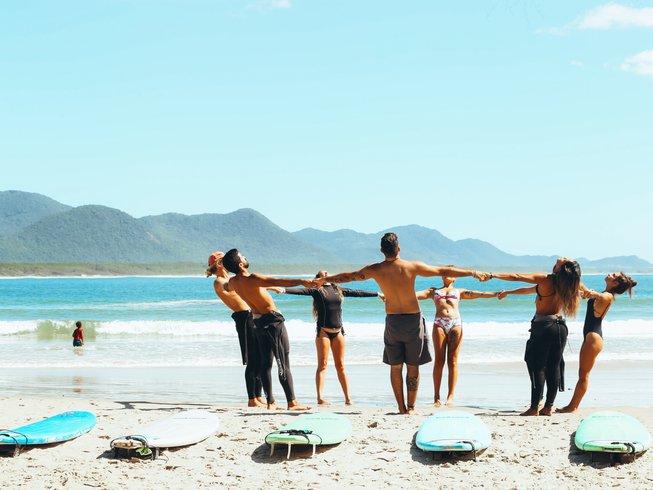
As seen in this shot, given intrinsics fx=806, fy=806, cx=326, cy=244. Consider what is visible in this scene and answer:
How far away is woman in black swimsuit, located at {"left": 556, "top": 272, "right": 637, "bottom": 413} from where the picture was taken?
900 centimetres

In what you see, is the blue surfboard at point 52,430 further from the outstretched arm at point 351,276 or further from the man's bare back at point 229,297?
the outstretched arm at point 351,276

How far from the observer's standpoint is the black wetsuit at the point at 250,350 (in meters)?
9.88

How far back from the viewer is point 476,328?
2947 centimetres

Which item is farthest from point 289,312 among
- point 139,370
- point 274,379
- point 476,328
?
point 274,379

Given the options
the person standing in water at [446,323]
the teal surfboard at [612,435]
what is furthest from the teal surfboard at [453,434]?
the person standing in water at [446,323]

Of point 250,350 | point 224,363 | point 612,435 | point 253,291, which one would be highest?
point 253,291

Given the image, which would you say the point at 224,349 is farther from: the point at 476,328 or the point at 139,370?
the point at 476,328

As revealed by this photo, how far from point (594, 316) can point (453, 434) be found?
2.72 m

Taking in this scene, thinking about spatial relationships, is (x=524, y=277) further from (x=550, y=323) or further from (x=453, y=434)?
(x=453, y=434)

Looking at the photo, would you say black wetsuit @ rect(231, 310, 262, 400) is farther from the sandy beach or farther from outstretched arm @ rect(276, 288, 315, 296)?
the sandy beach

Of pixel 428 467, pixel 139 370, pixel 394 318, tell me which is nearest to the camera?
pixel 428 467

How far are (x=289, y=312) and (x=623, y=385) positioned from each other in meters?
26.5

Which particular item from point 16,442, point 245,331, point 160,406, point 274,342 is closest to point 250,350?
Result: point 245,331

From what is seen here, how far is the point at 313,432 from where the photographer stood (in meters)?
7.48
